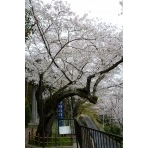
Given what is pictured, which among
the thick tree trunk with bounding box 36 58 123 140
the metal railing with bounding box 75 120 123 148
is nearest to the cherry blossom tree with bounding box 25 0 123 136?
the thick tree trunk with bounding box 36 58 123 140

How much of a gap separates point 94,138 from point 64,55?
0.54 meters

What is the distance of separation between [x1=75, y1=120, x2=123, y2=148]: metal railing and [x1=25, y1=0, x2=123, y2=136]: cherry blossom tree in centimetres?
18

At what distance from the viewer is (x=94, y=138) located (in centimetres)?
173

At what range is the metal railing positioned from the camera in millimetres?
1688

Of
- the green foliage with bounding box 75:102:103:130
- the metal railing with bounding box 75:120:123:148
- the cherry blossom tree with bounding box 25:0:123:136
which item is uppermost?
the cherry blossom tree with bounding box 25:0:123:136

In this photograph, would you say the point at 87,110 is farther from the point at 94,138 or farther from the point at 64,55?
the point at 64,55

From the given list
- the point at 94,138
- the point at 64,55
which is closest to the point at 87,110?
the point at 94,138

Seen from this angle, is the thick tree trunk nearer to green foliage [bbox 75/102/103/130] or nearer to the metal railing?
green foliage [bbox 75/102/103/130]

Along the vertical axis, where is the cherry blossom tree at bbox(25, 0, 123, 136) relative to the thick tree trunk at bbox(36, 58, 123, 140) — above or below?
above

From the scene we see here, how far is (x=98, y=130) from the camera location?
1.72m
